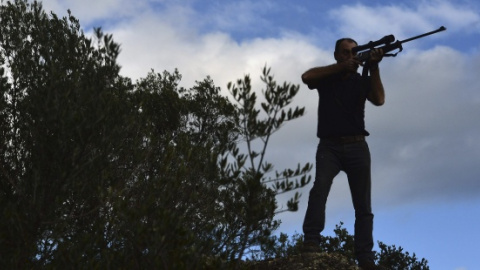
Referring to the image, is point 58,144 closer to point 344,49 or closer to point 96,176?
point 96,176

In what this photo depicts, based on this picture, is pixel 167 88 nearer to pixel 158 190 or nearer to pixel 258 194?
pixel 158 190

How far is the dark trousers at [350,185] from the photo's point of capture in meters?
10.7

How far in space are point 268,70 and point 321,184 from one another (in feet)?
11.9

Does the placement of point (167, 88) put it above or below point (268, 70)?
above

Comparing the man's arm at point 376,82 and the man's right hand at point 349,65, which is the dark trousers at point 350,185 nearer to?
the man's arm at point 376,82

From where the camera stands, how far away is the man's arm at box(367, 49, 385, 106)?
11.0 meters

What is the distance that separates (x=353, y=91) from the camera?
1090cm

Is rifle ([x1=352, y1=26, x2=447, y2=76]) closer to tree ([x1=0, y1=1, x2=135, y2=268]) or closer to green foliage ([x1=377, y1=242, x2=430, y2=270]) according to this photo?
tree ([x1=0, y1=1, x2=135, y2=268])

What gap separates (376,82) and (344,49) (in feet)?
2.76

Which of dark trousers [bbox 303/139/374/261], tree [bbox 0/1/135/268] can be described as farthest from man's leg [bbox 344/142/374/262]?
tree [bbox 0/1/135/268]

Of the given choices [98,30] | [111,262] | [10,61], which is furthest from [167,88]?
[111,262]

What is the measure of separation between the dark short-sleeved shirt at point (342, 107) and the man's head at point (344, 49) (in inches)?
17.6

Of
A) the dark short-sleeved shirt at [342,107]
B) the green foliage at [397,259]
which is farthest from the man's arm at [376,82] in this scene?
the green foliage at [397,259]

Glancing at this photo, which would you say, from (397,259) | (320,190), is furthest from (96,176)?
(397,259)
